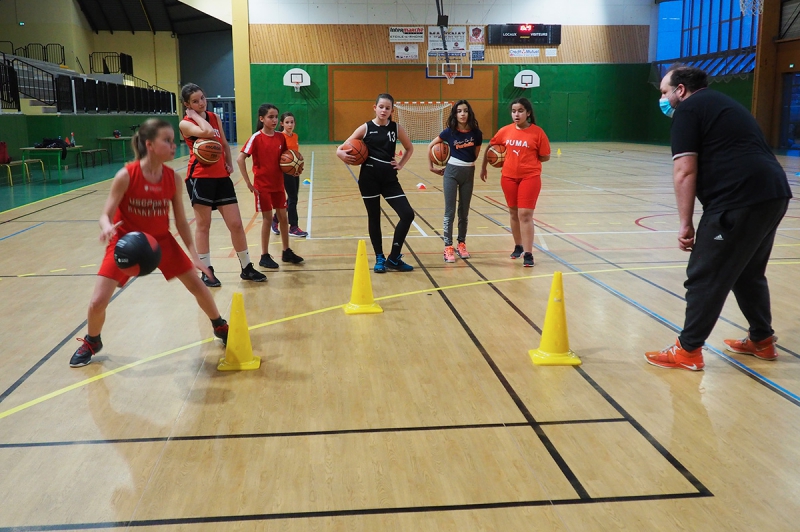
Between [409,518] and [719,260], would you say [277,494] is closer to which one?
[409,518]

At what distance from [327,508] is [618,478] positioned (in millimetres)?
1374

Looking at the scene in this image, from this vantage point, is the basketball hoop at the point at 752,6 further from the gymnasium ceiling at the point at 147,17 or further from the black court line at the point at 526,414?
the gymnasium ceiling at the point at 147,17

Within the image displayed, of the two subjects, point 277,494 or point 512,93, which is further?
point 512,93

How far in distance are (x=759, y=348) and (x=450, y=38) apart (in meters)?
32.3

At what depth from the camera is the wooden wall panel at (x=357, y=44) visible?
1336 inches

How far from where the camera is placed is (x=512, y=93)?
117ft

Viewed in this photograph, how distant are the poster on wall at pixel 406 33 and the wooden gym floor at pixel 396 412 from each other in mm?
29131

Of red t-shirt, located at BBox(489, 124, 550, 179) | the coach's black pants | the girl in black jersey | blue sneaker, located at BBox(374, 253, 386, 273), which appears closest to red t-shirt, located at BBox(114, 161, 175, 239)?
the girl in black jersey

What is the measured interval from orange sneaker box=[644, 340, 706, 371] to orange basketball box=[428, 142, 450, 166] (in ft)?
12.6

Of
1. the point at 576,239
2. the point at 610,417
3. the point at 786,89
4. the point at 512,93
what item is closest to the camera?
the point at 610,417

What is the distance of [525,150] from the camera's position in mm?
7613

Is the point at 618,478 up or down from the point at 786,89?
down

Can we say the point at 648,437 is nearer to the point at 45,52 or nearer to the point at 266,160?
the point at 266,160

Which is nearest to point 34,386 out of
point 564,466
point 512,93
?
point 564,466
